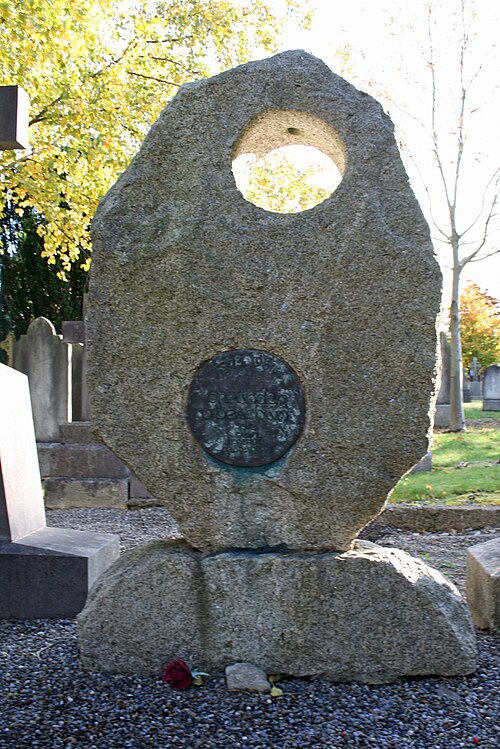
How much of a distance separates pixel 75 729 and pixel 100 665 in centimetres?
47

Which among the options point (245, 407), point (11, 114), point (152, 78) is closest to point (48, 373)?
point (152, 78)

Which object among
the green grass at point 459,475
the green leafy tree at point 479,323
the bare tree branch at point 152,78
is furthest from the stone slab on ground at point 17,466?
the green leafy tree at point 479,323

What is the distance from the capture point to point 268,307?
2953mm

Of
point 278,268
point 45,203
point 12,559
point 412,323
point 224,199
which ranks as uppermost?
point 45,203

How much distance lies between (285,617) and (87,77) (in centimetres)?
837

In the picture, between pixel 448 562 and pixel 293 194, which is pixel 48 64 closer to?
pixel 293 194

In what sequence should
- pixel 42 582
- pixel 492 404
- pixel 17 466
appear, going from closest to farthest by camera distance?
1. pixel 42 582
2. pixel 17 466
3. pixel 492 404

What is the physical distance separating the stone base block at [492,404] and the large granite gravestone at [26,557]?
18.5m

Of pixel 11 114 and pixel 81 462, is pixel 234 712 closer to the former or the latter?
pixel 11 114

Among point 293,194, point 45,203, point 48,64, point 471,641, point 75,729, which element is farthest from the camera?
point 293,194

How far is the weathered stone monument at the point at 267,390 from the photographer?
115 inches

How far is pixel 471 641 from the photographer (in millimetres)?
2906

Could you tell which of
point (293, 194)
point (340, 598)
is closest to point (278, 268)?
point (340, 598)

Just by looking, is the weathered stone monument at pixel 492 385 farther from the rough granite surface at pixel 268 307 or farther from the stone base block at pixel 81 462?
the rough granite surface at pixel 268 307
